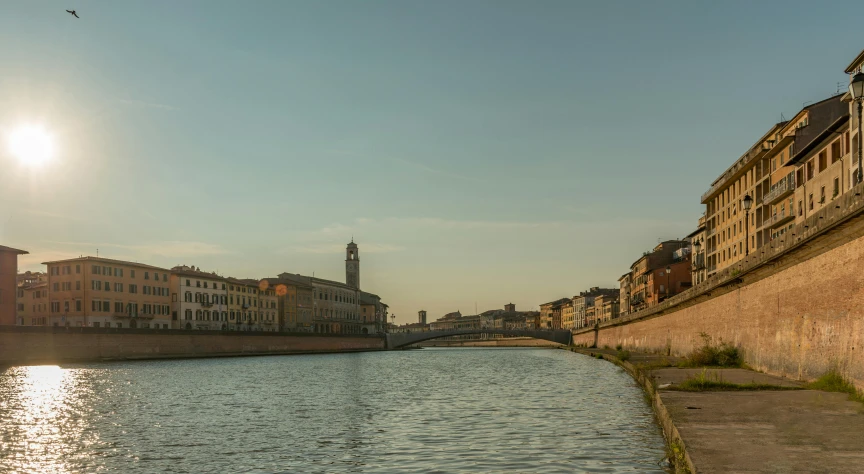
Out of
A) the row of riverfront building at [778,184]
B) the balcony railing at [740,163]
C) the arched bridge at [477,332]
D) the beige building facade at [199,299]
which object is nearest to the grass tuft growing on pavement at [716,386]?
the row of riverfront building at [778,184]

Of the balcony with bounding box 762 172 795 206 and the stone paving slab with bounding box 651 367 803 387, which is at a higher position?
the balcony with bounding box 762 172 795 206

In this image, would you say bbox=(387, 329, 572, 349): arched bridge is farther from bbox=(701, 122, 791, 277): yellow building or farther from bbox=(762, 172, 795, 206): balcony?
bbox=(762, 172, 795, 206): balcony

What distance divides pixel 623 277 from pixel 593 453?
500ft

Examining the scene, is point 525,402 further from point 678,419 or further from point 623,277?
point 623,277

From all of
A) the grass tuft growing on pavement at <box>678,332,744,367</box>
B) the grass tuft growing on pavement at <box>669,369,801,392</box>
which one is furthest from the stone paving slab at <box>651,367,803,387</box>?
the grass tuft growing on pavement at <box>678,332,744,367</box>

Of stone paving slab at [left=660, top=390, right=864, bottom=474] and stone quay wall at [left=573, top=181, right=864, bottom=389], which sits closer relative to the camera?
stone paving slab at [left=660, top=390, right=864, bottom=474]

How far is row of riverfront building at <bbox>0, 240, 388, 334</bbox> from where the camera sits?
319 ft

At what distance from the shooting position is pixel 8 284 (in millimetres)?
83875

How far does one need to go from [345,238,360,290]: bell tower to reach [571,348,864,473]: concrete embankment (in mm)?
163699

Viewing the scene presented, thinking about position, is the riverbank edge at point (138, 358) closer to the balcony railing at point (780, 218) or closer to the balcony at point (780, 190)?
the balcony railing at point (780, 218)

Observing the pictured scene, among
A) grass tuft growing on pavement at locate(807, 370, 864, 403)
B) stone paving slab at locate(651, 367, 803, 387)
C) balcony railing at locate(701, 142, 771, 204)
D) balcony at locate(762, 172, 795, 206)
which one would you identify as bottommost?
stone paving slab at locate(651, 367, 803, 387)

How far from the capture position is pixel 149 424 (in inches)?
998

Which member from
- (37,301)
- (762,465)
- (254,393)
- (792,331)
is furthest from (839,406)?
(37,301)

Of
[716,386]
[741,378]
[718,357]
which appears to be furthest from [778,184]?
[716,386]
